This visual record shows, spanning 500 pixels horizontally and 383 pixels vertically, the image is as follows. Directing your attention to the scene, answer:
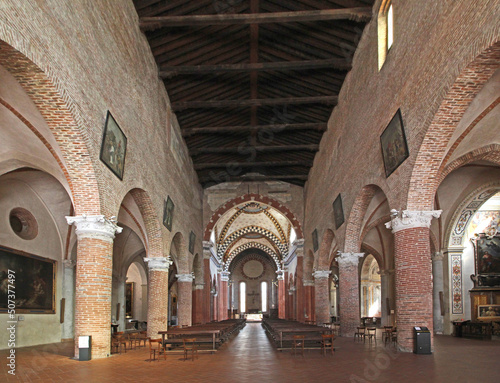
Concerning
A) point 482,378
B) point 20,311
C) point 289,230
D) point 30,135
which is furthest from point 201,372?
point 289,230

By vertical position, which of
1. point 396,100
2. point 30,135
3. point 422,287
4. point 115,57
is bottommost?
point 422,287

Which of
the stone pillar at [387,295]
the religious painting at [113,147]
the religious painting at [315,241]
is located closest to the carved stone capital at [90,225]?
the religious painting at [113,147]

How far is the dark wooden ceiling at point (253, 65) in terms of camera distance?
1443 cm

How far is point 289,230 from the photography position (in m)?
38.6

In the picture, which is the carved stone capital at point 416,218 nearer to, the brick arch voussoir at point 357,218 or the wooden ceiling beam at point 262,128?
the brick arch voussoir at point 357,218

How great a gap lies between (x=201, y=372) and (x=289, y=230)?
29.5 m

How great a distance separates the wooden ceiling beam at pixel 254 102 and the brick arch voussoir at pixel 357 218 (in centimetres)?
507

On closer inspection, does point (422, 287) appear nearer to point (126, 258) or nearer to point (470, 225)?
point (470, 225)

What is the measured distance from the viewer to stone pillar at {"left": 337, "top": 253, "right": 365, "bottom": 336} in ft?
58.5

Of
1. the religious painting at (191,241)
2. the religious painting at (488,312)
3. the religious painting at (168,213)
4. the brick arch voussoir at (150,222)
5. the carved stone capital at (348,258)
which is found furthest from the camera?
the religious painting at (191,241)

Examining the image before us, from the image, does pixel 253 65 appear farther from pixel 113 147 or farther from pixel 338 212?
pixel 113 147

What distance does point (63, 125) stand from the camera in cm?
977

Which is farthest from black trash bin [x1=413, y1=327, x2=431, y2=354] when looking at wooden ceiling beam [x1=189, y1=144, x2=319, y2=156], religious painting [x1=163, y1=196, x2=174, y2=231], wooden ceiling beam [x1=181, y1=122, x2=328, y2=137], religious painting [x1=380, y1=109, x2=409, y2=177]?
wooden ceiling beam [x1=189, y1=144, x2=319, y2=156]

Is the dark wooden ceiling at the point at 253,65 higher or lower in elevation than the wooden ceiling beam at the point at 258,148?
higher
